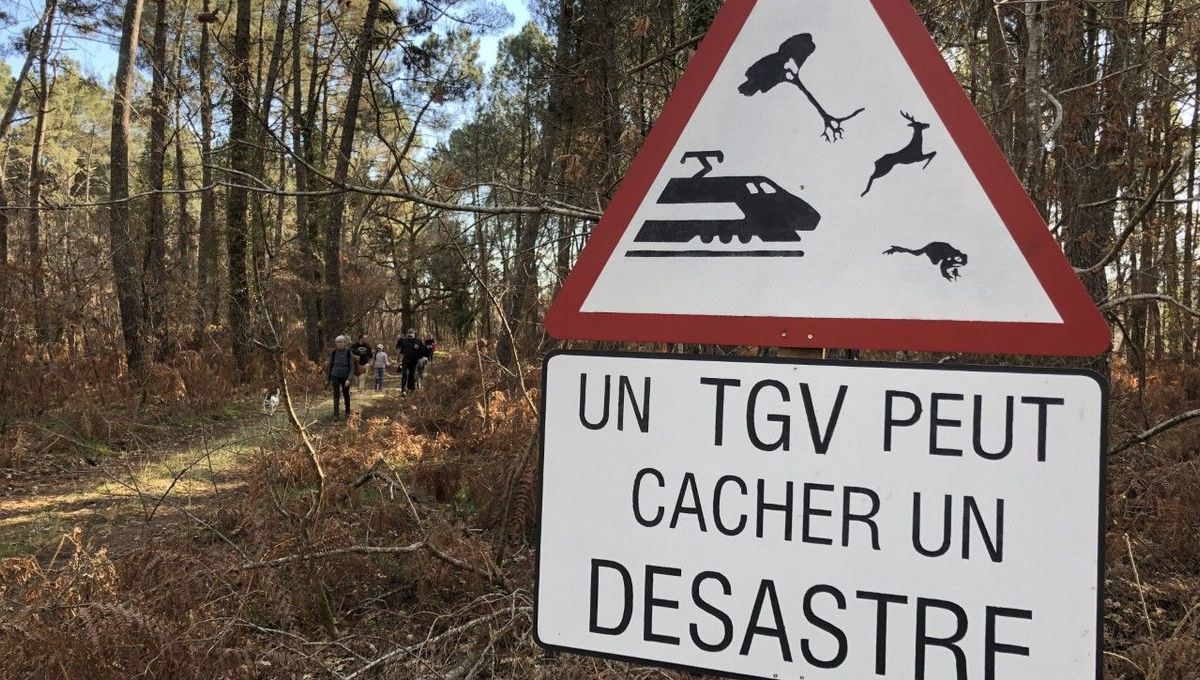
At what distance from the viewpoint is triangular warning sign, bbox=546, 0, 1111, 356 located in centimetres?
115

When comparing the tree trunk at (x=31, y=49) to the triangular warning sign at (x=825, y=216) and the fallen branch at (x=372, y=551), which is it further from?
the triangular warning sign at (x=825, y=216)

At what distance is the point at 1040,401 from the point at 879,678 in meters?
0.47

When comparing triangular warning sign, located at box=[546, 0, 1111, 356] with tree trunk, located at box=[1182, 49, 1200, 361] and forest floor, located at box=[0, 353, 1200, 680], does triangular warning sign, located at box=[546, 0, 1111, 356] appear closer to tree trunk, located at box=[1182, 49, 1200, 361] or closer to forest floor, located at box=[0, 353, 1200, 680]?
forest floor, located at box=[0, 353, 1200, 680]

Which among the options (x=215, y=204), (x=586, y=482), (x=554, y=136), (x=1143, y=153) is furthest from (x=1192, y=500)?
(x=215, y=204)

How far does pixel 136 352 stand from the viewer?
1159 cm

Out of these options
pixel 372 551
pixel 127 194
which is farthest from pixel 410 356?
pixel 372 551

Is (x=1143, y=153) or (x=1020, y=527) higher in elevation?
(x=1143, y=153)

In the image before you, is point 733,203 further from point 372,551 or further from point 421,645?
point 372,551

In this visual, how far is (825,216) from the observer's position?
4.00ft

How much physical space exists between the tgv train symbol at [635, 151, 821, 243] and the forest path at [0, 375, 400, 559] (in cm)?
408

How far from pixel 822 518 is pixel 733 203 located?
535 millimetres

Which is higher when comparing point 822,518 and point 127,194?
point 127,194

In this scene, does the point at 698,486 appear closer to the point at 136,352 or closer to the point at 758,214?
the point at 758,214

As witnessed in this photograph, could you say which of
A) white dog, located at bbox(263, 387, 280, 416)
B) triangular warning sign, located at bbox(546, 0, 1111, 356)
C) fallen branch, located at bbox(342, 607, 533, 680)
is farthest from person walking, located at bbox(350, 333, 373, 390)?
triangular warning sign, located at bbox(546, 0, 1111, 356)
